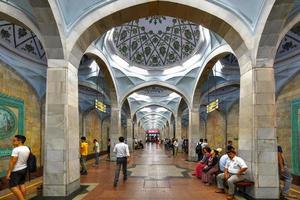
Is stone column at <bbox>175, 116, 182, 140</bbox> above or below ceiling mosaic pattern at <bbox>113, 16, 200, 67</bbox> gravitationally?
below

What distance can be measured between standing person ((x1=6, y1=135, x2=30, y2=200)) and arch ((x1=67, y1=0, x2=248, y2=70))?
9.91ft

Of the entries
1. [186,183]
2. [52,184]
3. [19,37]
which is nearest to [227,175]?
[186,183]

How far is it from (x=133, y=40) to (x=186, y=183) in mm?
14931

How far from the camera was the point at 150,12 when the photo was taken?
882cm

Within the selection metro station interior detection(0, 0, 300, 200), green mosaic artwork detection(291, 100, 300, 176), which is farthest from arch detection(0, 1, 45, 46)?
green mosaic artwork detection(291, 100, 300, 176)

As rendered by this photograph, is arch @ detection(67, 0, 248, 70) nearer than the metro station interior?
No

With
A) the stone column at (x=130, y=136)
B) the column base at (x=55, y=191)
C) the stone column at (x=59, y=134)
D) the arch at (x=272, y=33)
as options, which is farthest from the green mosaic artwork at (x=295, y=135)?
the stone column at (x=130, y=136)

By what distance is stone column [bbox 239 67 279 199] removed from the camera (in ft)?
23.8

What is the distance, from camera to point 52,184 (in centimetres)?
733

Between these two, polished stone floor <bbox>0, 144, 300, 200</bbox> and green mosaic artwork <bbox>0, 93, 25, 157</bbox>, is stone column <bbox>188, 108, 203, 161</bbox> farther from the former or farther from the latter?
green mosaic artwork <bbox>0, 93, 25, 157</bbox>

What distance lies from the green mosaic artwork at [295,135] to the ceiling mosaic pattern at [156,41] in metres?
9.69

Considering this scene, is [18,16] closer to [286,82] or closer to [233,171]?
[233,171]

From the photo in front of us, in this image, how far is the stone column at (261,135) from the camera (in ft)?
23.8

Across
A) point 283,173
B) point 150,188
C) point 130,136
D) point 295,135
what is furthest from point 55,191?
point 130,136
